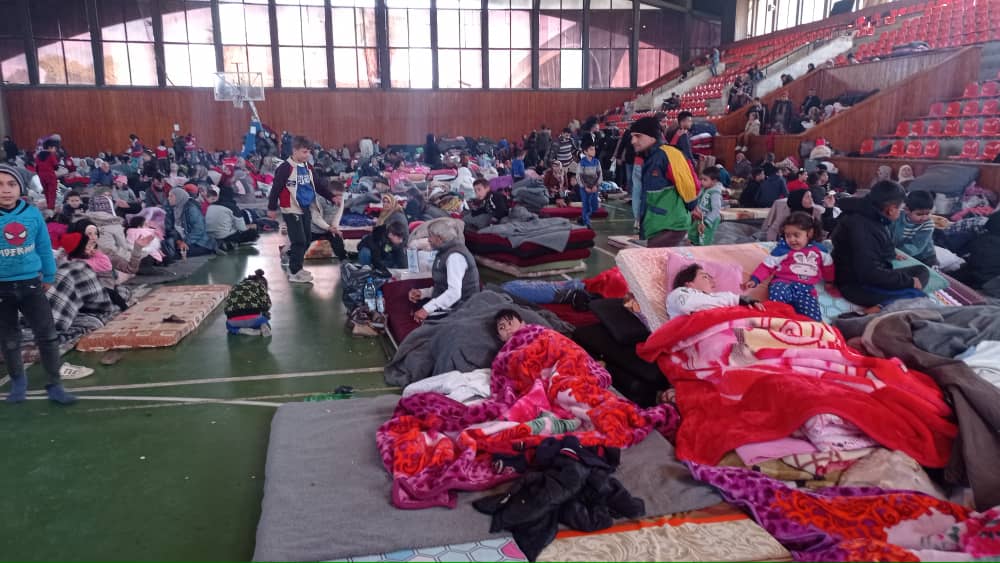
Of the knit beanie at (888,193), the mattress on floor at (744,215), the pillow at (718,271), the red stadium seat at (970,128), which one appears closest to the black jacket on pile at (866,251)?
the knit beanie at (888,193)

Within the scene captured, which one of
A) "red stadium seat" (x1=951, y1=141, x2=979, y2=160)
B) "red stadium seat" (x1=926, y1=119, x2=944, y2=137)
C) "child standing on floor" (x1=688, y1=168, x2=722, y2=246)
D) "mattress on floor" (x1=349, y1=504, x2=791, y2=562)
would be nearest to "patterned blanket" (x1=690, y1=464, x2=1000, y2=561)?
"mattress on floor" (x1=349, y1=504, x2=791, y2=562)

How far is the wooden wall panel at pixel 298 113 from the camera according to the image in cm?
2070

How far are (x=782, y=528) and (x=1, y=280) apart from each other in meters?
3.99

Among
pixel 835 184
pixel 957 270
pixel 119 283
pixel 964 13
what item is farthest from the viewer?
pixel 964 13

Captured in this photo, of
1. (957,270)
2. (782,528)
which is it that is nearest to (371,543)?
(782,528)

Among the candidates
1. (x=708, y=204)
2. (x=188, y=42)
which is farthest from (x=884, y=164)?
(x=188, y=42)

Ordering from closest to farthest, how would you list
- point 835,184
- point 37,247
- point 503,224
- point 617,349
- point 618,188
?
point 37,247, point 617,349, point 503,224, point 835,184, point 618,188

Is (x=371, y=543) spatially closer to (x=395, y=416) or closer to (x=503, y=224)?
(x=395, y=416)

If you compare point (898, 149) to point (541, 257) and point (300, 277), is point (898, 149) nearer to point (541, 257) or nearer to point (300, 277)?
point (541, 257)

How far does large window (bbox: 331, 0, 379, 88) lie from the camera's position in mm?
22344

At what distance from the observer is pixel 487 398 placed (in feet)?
11.5

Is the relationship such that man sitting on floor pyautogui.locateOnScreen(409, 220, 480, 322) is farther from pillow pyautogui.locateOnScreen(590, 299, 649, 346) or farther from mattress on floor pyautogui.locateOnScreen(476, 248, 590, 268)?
mattress on floor pyautogui.locateOnScreen(476, 248, 590, 268)

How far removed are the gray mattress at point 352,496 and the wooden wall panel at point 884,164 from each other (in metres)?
8.29

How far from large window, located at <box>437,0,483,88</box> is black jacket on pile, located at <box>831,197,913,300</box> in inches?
824
